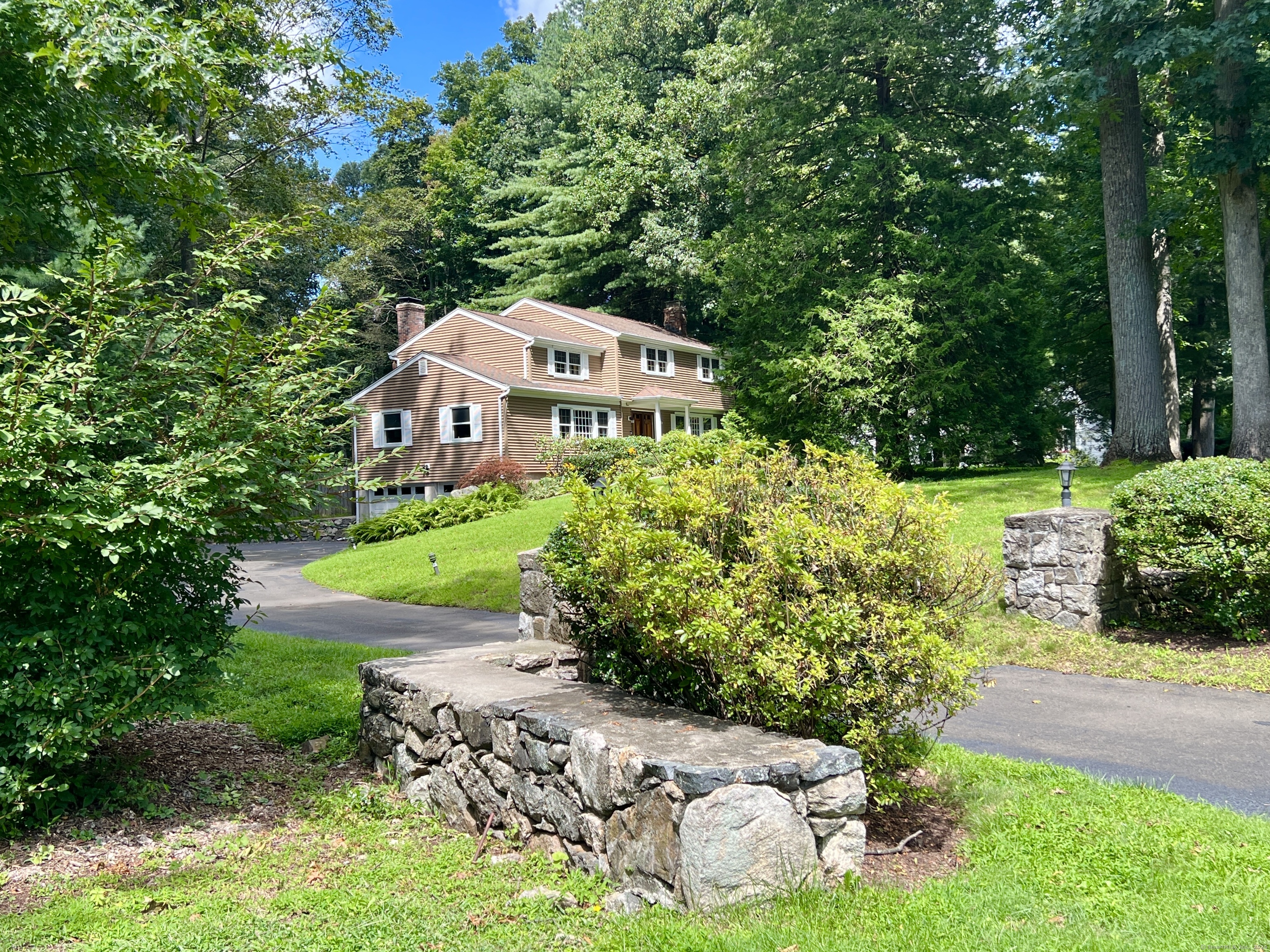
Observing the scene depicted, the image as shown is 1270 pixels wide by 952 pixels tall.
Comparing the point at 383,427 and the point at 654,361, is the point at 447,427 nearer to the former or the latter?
the point at 383,427

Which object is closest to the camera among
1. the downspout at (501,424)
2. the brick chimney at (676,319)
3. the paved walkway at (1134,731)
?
the paved walkway at (1134,731)

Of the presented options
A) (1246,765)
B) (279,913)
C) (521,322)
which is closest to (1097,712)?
(1246,765)

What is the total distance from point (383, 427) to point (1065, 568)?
95.0 ft

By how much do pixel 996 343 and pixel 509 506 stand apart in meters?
14.1

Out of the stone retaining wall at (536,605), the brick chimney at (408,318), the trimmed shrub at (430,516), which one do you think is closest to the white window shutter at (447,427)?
the trimmed shrub at (430,516)

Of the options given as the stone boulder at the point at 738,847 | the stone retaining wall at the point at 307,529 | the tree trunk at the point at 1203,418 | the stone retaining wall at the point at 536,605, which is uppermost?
the tree trunk at the point at 1203,418

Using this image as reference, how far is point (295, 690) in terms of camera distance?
27.0 feet

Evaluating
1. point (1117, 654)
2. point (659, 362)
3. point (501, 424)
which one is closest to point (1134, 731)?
point (1117, 654)

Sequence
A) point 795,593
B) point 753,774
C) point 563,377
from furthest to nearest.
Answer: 1. point 563,377
2. point 795,593
3. point 753,774

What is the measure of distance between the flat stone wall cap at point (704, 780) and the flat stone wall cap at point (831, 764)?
1.22 feet

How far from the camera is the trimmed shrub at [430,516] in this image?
24.7m

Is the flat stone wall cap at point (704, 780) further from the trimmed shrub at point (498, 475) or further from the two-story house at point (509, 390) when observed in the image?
the two-story house at point (509, 390)

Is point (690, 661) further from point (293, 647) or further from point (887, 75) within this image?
point (887, 75)

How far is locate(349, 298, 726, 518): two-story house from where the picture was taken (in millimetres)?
32125
